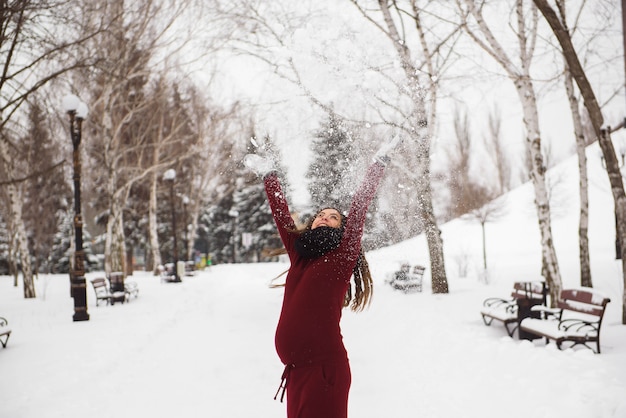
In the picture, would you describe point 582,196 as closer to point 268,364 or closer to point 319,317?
point 268,364

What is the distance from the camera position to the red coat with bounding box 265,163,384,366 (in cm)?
242

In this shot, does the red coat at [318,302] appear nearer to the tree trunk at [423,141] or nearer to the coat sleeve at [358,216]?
the coat sleeve at [358,216]

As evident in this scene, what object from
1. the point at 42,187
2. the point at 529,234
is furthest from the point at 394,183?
the point at 42,187

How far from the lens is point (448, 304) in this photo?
37.6 feet

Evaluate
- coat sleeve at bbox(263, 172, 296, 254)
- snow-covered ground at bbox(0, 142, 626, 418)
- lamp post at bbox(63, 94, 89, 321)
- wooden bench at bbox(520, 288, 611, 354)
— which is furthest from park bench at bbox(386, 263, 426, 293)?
coat sleeve at bbox(263, 172, 296, 254)

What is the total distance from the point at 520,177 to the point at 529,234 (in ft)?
78.7

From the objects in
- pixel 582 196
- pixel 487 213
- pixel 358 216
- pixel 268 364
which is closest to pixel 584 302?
pixel 268 364

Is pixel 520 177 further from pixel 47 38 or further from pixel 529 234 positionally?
pixel 47 38

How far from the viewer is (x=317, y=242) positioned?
2.51 m

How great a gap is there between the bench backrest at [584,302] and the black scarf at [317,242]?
5622 millimetres

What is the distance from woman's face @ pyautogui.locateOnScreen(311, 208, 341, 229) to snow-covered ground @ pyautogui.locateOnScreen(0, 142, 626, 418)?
4.88ft

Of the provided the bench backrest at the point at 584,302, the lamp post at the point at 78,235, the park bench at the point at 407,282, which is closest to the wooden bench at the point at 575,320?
the bench backrest at the point at 584,302

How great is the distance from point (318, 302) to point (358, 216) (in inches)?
20.3

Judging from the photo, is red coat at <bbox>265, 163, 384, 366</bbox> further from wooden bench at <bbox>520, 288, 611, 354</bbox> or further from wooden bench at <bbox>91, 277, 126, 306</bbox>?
wooden bench at <bbox>91, 277, 126, 306</bbox>
